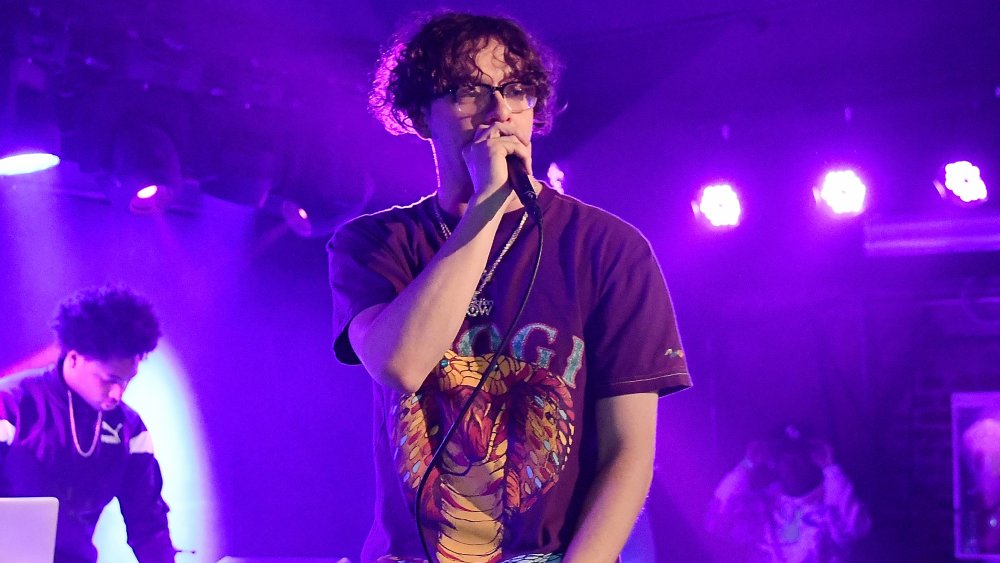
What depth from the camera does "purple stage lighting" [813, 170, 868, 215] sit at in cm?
512

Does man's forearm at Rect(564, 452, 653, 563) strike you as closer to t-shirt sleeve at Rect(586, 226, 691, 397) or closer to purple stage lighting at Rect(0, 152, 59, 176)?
t-shirt sleeve at Rect(586, 226, 691, 397)

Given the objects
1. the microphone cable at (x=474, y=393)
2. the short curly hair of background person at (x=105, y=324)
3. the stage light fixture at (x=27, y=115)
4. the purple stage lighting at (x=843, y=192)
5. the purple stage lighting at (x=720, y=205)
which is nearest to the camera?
the microphone cable at (x=474, y=393)

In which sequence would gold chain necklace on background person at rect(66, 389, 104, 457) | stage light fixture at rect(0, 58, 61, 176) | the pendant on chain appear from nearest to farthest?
the pendant on chain < stage light fixture at rect(0, 58, 61, 176) < gold chain necklace on background person at rect(66, 389, 104, 457)

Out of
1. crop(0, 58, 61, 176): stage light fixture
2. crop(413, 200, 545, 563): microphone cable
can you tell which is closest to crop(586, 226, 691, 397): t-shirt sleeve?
crop(413, 200, 545, 563): microphone cable

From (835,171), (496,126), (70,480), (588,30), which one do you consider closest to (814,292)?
(835,171)

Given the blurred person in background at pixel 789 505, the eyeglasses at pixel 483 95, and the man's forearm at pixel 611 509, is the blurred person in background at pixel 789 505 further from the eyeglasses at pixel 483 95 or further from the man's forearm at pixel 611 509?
the eyeglasses at pixel 483 95

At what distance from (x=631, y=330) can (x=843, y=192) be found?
14.4 feet

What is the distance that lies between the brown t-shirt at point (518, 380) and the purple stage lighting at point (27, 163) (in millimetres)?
3158

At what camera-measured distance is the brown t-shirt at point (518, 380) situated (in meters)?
1.12

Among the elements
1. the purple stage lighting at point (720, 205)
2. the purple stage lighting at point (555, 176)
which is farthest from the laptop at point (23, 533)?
the purple stage lighting at point (720, 205)

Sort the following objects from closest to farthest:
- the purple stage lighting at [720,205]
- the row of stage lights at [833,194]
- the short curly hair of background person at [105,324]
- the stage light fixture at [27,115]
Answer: the stage light fixture at [27,115] < the short curly hair of background person at [105,324] < the row of stage lights at [833,194] < the purple stage lighting at [720,205]

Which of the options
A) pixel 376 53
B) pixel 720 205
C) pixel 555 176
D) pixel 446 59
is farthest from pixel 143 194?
pixel 446 59

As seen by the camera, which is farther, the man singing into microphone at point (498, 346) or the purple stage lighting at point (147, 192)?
the purple stage lighting at point (147, 192)

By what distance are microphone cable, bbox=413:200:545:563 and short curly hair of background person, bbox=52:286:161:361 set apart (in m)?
3.44
